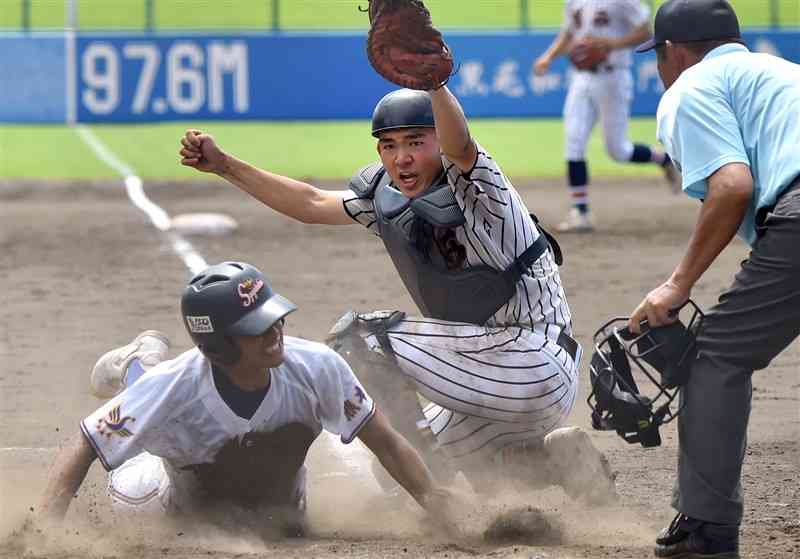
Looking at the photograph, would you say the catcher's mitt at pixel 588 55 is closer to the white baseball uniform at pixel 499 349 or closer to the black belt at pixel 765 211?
the white baseball uniform at pixel 499 349

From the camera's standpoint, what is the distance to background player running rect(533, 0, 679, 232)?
12.5m

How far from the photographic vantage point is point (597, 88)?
12.6 m

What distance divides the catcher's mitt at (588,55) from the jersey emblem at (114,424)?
873cm

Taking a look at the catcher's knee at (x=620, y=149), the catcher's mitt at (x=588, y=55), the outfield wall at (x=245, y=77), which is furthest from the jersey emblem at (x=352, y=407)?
the outfield wall at (x=245, y=77)

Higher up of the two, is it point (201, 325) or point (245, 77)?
point (245, 77)

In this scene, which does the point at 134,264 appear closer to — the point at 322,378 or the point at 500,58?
the point at 322,378

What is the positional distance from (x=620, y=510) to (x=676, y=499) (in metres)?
0.72

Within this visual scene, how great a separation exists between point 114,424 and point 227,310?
19.7 inches

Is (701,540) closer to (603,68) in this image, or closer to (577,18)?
(603,68)

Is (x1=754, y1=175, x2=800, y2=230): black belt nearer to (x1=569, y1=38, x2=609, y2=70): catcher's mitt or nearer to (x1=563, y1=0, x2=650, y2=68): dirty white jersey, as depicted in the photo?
(x1=569, y1=38, x2=609, y2=70): catcher's mitt

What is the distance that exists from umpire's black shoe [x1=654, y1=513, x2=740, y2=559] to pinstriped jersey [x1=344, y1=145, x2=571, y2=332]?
3.64 ft

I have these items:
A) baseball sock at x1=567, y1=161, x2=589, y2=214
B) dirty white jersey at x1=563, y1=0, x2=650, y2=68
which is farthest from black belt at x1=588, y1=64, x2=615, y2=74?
baseball sock at x1=567, y1=161, x2=589, y2=214

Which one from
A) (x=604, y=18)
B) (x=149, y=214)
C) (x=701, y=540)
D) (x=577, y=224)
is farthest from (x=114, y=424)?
(x=604, y=18)

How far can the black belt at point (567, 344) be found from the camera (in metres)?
5.32
